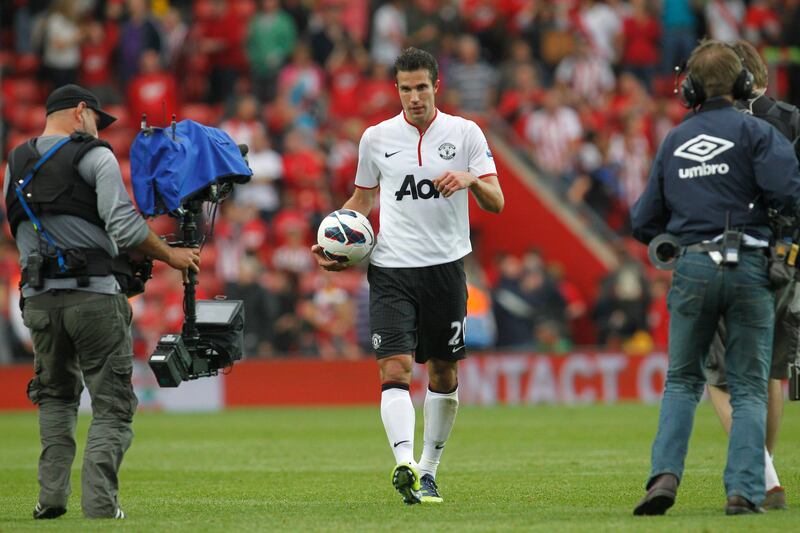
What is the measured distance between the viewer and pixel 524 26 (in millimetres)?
26094

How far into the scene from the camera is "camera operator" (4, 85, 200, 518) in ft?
27.4

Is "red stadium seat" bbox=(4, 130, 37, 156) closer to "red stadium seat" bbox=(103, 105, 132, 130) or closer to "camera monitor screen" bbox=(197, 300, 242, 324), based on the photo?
"red stadium seat" bbox=(103, 105, 132, 130)

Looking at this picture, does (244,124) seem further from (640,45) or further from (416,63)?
(416,63)

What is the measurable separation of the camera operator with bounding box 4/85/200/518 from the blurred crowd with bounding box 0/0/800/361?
1185 cm

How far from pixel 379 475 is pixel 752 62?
15.2 feet

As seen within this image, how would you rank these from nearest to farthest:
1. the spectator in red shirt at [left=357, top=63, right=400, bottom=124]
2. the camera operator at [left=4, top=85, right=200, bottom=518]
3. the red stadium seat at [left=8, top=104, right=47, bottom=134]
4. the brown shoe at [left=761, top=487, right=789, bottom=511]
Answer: the brown shoe at [left=761, top=487, right=789, bottom=511] < the camera operator at [left=4, top=85, right=200, bottom=518] < the red stadium seat at [left=8, top=104, right=47, bottom=134] < the spectator in red shirt at [left=357, top=63, right=400, bottom=124]

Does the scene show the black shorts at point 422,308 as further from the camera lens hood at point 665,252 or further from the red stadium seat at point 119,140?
the red stadium seat at point 119,140

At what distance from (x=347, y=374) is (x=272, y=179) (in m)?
3.59

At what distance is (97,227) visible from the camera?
8.50 meters

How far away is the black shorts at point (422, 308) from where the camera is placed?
30.4 feet

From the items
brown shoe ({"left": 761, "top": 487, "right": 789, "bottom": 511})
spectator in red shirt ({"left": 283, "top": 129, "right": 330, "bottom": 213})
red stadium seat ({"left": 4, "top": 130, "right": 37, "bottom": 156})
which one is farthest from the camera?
red stadium seat ({"left": 4, "top": 130, "right": 37, "bottom": 156})

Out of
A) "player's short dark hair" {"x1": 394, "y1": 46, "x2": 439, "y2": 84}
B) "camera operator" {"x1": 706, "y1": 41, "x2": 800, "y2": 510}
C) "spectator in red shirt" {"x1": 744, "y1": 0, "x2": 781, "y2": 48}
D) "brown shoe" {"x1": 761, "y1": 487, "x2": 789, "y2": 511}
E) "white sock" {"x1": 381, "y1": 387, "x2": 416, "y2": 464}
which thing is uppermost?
"spectator in red shirt" {"x1": 744, "y1": 0, "x2": 781, "y2": 48}

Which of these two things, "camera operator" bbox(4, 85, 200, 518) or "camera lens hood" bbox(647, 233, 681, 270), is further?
"camera operator" bbox(4, 85, 200, 518)

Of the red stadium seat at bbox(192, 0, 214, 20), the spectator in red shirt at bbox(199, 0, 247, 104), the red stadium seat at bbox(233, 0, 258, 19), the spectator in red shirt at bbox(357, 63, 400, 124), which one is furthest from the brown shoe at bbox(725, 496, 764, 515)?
the red stadium seat at bbox(192, 0, 214, 20)
